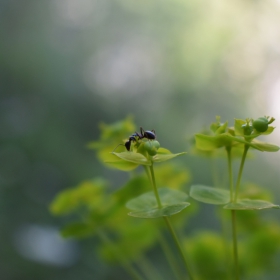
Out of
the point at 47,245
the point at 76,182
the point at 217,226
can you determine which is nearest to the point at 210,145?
the point at 47,245

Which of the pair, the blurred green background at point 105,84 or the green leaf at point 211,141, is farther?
the blurred green background at point 105,84

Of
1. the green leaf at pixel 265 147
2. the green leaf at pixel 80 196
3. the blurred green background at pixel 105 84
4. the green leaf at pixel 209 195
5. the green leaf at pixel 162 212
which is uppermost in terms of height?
the blurred green background at pixel 105 84

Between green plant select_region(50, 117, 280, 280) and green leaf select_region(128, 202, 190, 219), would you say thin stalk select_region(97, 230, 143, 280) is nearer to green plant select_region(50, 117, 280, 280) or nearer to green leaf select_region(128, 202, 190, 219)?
green plant select_region(50, 117, 280, 280)

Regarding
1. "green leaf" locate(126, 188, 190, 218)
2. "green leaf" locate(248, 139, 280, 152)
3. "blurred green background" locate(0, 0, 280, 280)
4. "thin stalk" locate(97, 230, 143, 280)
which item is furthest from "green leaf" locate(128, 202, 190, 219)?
"blurred green background" locate(0, 0, 280, 280)

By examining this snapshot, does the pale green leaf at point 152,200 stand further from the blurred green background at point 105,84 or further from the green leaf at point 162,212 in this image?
the blurred green background at point 105,84

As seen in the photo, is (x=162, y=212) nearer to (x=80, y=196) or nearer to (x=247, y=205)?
(x=247, y=205)

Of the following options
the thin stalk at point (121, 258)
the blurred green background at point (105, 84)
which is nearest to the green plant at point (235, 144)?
the thin stalk at point (121, 258)

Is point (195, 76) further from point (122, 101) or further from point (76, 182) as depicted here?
point (76, 182)

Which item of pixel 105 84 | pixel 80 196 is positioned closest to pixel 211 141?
pixel 80 196
